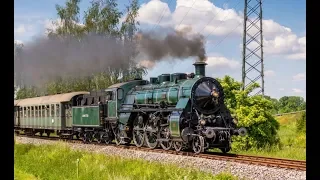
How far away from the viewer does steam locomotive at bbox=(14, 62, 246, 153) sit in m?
17.0

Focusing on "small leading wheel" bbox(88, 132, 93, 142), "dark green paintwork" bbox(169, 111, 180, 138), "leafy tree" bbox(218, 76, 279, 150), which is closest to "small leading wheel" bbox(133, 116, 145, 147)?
"dark green paintwork" bbox(169, 111, 180, 138)

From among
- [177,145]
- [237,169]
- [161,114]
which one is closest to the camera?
[237,169]

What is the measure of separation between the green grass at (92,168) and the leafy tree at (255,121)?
311 inches

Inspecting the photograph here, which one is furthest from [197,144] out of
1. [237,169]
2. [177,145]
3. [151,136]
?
[237,169]

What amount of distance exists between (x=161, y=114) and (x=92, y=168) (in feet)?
17.8

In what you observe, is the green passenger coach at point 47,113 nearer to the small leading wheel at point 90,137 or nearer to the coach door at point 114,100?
the small leading wheel at point 90,137

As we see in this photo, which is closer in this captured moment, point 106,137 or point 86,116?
point 106,137

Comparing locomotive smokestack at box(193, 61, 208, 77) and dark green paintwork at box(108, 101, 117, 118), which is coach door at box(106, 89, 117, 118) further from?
locomotive smokestack at box(193, 61, 208, 77)

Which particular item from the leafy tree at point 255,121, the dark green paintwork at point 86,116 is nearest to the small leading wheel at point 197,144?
the leafy tree at point 255,121

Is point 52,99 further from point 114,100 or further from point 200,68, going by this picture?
point 200,68

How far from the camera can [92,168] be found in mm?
13750
